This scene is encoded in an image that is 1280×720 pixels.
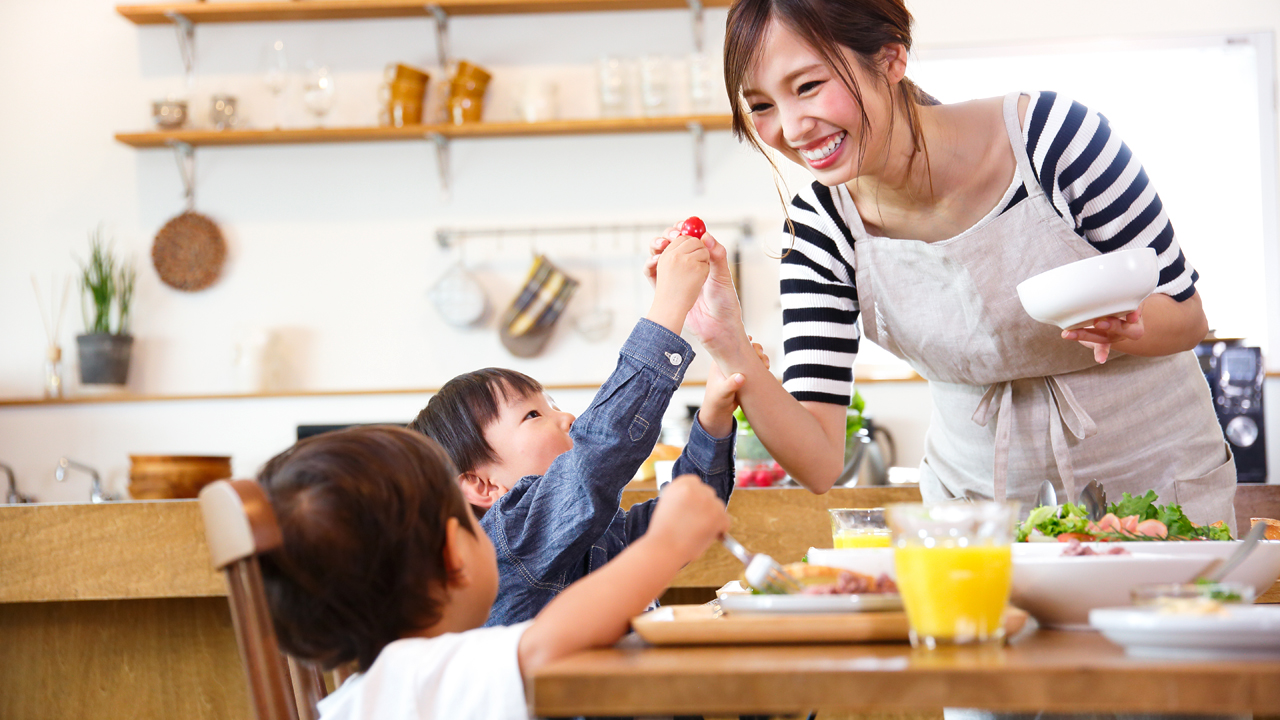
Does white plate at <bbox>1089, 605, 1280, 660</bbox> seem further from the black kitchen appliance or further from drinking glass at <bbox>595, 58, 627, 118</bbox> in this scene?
drinking glass at <bbox>595, 58, 627, 118</bbox>

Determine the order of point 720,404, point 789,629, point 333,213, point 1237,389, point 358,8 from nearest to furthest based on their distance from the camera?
point 789,629
point 720,404
point 1237,389
point 358,8
point 333,213

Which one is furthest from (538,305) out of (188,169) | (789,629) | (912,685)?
(912,685)

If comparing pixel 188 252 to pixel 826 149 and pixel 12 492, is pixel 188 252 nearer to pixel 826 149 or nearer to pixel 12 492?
pixel 12 492

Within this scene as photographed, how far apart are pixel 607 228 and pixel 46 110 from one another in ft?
6.18

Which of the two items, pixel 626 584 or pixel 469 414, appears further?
pixel 469 414

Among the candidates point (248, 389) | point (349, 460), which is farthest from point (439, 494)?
point (248, 389)

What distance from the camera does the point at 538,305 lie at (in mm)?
3256

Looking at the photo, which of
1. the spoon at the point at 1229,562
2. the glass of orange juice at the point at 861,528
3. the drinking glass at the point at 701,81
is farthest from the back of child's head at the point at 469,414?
the drinking glass at the point at 701,81

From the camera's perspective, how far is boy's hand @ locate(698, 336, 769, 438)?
47.6 inches

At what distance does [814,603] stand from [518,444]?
68 cm

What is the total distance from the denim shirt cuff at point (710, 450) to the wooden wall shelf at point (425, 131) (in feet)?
6.65

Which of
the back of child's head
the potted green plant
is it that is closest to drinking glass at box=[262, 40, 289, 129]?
the potted green plant

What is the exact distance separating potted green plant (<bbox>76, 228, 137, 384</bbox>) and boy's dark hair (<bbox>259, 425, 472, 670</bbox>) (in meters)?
2.74

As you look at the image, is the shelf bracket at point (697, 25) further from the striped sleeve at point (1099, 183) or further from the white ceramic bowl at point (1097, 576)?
the white ceramic bowl at point (1097, 576)
